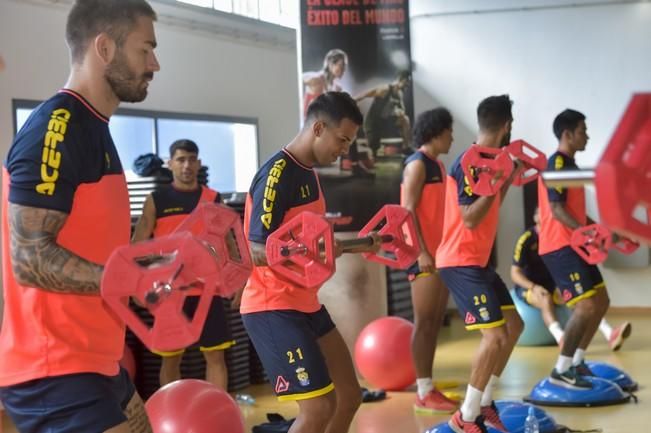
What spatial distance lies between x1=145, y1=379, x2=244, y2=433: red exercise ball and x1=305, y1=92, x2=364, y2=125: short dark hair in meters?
1.53

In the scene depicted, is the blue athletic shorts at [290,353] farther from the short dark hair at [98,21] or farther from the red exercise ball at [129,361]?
the red exercise ball at [129,361]

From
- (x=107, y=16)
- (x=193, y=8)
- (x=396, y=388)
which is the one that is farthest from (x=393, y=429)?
(x=193, y=8)

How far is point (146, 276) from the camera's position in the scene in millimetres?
2209

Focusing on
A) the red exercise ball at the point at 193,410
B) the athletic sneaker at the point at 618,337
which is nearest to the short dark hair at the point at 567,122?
the athletic sneaker at the point at 618,337

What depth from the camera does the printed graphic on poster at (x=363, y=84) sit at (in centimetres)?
777

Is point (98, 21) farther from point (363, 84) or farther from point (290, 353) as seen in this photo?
point (363, 84)

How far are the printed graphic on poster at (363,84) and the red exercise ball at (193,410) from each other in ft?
9.89

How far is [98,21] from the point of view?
2553mm

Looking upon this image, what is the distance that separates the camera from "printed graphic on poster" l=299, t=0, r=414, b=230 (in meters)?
7.77

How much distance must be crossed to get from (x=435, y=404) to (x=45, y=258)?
448 cm

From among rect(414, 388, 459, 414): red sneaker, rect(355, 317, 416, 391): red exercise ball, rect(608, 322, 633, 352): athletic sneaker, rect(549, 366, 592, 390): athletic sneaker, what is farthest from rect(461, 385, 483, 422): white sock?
rect(608, 322, 633, 352): athletic sneaker

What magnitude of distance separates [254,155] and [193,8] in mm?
1804

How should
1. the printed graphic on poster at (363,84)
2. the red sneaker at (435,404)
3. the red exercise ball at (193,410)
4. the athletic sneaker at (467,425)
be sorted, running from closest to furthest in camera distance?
the red exercise ball at (193,410) < the athletic sneaker at (467,425) < the red sneaker at (435,404) < the printed graphic on poster at (363,84)

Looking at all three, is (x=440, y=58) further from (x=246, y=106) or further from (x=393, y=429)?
(x=393, y=429)
